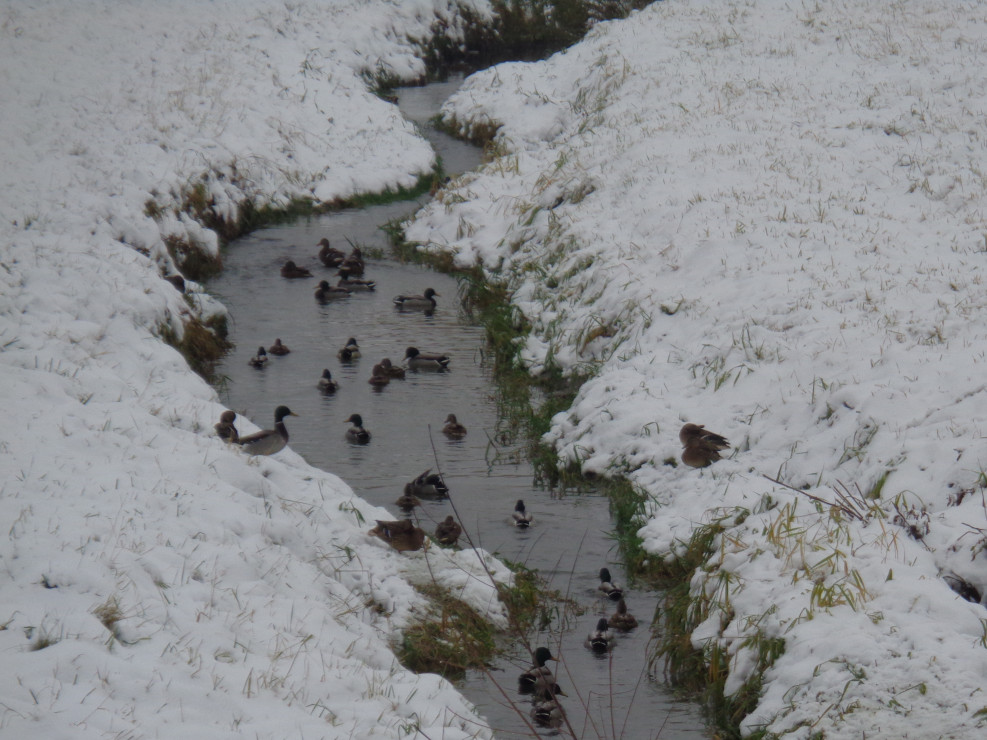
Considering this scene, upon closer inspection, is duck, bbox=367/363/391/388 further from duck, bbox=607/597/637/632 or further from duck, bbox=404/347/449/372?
duck, bbox=607/597/637/632

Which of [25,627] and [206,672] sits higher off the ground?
[25,627]

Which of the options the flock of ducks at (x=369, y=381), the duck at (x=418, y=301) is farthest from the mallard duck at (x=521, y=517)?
the duck at (x=418, y=301)

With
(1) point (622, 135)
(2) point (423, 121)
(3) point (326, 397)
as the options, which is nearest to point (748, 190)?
(1) point (622, 135)

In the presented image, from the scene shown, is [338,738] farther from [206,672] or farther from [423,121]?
[423,121]

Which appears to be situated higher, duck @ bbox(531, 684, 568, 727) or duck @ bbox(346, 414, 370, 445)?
duck @ bbox(531, 684, 568, 727)

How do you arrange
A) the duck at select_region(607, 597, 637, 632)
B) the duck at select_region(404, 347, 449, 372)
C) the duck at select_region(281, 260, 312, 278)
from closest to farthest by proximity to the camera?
the duck at select_region(607, 597, 637, 632)
the duck at select_region(404, 347, 449, 372)
the duck at select_region(281, 260, 312, 278)

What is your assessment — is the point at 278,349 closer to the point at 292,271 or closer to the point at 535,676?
the point at 292,271

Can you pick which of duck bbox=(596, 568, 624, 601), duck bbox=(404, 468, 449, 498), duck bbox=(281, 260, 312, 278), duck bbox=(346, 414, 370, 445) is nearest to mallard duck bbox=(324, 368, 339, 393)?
duck bbox=(346, 414, 370, 445)
